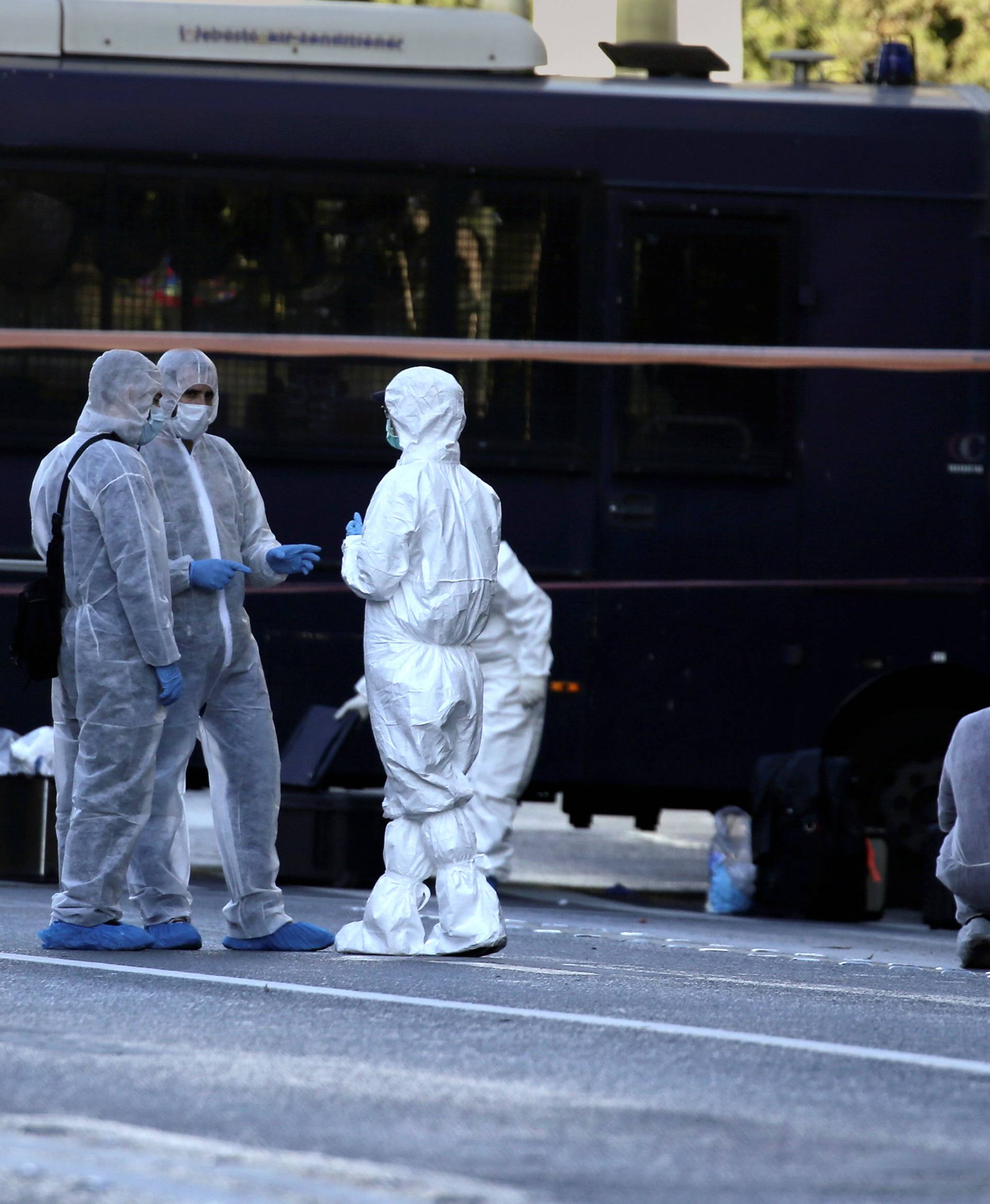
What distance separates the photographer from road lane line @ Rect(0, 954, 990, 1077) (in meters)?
5.37

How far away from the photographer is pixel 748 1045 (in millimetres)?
5492

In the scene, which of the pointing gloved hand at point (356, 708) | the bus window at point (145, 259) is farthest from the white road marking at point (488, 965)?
the bus window at point (145, 259)

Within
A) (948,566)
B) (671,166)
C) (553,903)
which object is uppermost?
(671,166)

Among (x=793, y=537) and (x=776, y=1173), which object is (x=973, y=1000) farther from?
(x=793, y=537)

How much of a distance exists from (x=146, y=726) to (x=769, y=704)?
4.33 meters

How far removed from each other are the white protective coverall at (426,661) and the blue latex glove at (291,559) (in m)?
0.13

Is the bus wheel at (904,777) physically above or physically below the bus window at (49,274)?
below

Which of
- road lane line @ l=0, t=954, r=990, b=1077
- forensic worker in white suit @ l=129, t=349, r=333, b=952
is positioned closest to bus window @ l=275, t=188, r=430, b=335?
forensic worker in white suit @ l=129, t=349, r=333, b=952

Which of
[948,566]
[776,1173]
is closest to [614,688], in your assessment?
[948,566]

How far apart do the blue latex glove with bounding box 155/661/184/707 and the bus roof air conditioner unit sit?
4585 mm

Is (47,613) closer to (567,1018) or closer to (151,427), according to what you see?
(151,427)

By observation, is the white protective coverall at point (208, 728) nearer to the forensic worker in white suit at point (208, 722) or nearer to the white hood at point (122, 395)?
the forensic worker in white suit at point (208, 722)

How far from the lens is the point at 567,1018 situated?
19.4 feet

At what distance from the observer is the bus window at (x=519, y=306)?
1072 cm
